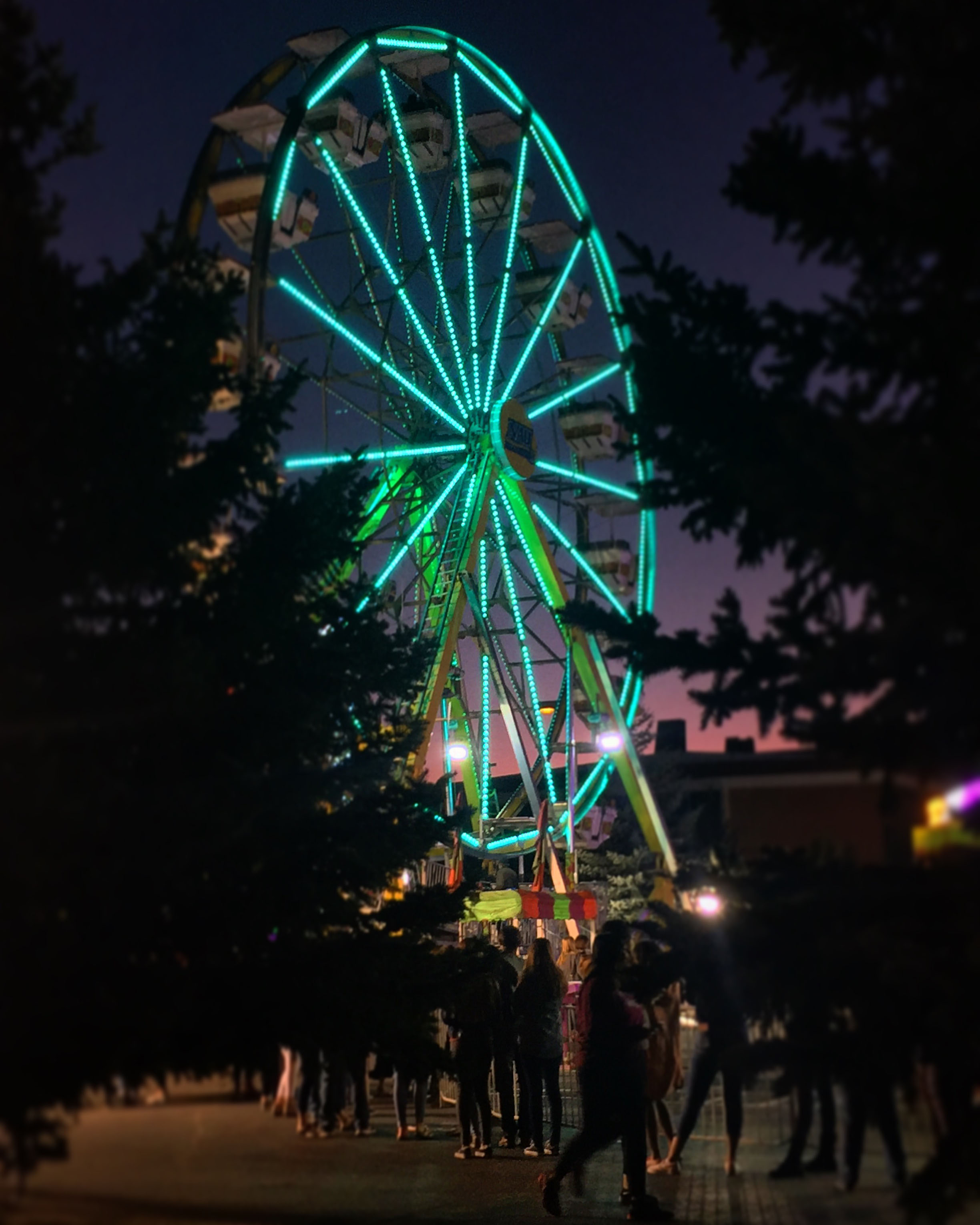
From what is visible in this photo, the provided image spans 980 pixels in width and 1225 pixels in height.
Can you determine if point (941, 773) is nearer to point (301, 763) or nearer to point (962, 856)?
point (962, 856)

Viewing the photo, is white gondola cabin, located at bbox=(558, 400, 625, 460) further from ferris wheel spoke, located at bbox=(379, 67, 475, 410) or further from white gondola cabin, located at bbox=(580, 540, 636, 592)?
ferris wheel spoke, located at bbox=(379, 67, 475, 410)

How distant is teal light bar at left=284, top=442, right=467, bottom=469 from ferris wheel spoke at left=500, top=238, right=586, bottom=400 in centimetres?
108

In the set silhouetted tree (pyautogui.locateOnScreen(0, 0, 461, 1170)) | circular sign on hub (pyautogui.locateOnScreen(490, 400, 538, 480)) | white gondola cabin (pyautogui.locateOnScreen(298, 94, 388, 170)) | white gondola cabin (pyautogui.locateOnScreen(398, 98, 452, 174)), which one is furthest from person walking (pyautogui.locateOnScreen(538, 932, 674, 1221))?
white gondola cabin (pyautogui.locateOnScreen(398, 98, 452, 174))

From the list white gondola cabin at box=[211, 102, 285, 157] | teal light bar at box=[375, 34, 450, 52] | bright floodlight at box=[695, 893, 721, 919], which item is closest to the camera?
bright floodlight at box=[695, 893, 721, 919]

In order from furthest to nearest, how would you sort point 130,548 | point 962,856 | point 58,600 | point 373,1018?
1. point 373,1018
2. point 130,548
3. point 58,600
4. point 962,856

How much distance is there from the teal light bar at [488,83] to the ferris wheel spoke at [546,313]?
202 centimetres

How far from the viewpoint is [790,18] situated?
195 inches

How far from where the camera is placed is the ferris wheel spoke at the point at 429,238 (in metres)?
15.3

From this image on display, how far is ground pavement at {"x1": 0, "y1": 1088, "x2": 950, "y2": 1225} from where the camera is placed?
469 centimetres

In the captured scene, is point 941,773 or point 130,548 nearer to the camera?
point 941,773

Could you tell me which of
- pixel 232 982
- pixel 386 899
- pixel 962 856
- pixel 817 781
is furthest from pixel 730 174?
pixel 386 899

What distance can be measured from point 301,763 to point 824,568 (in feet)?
9.86

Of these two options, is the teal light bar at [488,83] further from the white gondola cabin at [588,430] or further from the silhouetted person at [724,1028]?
the silhouetted person at [724,1028]

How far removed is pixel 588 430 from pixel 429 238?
4099mm
